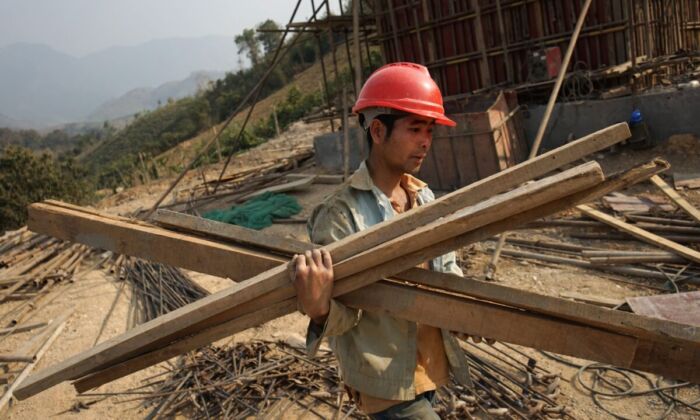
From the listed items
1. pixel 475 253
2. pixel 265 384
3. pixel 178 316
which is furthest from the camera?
pixel 475 253

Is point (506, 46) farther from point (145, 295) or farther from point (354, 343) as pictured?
point (354, 343)

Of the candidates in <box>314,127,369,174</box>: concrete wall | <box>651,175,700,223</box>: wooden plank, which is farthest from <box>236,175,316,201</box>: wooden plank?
<box>651,175,700,223</box>: wooden plank

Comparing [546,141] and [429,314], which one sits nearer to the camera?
[429,314]

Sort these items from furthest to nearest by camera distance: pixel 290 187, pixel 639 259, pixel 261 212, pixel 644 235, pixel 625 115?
pixel 290 187
pixel 261 212
pixel 625 115
pixel 644 235
pixel 639 259

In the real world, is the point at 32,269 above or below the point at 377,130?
below

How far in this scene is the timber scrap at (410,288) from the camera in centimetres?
127

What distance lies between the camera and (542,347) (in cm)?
140

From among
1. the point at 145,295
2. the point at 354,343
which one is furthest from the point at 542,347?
the point at 145,295

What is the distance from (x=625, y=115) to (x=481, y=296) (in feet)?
28.2

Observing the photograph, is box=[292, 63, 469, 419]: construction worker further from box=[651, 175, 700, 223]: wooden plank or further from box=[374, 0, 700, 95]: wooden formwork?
box=[374, 0, 700, 95]: wooden formwork

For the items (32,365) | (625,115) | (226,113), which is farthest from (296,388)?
(226,113)

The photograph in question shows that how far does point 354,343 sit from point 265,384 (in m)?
2.56

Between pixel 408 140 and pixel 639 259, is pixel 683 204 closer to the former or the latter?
pixel 639 259

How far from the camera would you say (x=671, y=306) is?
355cm
